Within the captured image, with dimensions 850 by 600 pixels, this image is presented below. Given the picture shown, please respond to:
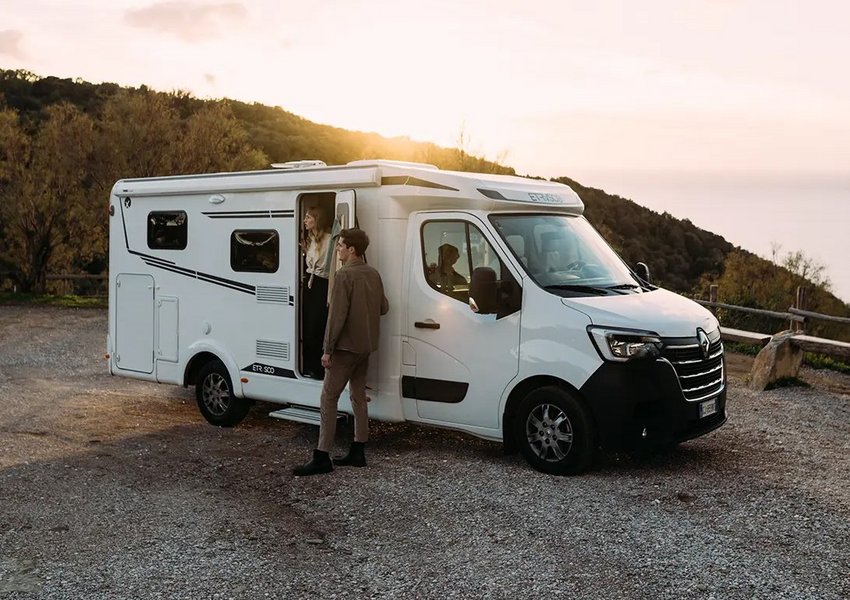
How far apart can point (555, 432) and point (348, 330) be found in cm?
180

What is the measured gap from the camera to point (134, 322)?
10.2 metres

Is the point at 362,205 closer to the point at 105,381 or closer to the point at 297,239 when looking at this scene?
the point at 297,239

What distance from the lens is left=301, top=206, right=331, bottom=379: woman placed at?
853 centimetres

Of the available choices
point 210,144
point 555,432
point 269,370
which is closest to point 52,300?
point 210,144

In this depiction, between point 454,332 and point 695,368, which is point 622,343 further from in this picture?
point 454,332

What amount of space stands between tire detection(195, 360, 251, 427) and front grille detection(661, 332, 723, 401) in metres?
4.41

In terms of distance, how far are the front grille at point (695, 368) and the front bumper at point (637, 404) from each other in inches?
4.4

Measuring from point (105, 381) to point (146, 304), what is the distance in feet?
→ 11.3

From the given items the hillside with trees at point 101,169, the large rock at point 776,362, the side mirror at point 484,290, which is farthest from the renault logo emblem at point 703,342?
the hillside with trees at point 101,169

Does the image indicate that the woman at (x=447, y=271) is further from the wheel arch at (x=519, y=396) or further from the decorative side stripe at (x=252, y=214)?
the decorative side stripe at (x=252, y=214)

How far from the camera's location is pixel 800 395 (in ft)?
38.1

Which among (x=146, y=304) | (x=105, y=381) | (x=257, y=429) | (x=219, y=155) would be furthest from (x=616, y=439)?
(x=219, y=155)

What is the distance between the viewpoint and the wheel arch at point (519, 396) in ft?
23.8

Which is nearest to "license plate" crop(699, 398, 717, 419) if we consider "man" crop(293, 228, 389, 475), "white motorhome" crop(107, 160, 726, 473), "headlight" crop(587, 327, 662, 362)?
"white motorhome" crop(107, 160, 726, 473)
